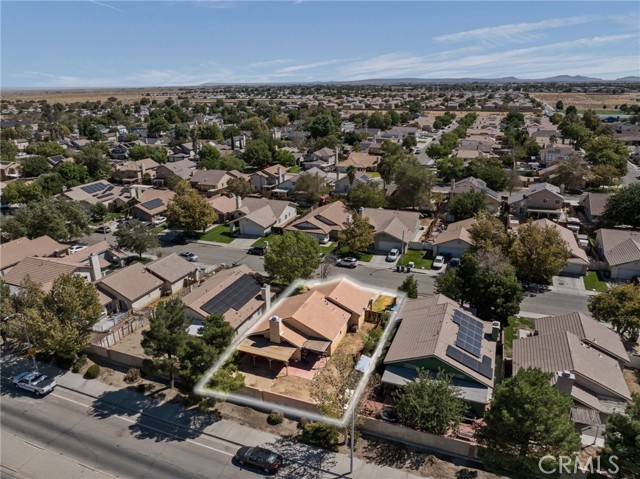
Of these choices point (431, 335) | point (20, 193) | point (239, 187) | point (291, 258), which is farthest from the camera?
point (239, 187)

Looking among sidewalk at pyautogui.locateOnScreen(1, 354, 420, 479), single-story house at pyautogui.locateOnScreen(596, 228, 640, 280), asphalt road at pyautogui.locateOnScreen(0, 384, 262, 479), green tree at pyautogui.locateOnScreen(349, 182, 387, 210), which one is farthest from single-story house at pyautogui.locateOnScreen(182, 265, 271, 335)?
single-story house at pyautogui.locateOnScreen(596, 228, 640, 280)

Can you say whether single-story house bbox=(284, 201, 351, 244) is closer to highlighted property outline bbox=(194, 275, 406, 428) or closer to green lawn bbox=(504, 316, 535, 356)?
green lawn bbox=(504, 316, 535, 356)

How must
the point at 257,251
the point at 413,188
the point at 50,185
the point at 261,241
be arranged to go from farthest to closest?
the point at 50,185
the point at 413,188
the point at 261,241
the point at 257,251

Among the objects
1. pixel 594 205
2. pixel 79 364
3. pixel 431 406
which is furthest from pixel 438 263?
pixel 79 364

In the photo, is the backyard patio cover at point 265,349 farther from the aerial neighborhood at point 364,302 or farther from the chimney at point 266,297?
the chimney at point 266,297

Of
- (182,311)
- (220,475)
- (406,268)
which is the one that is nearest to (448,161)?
(406,268)

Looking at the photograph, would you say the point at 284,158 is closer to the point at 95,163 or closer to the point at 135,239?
the point at 95,163
